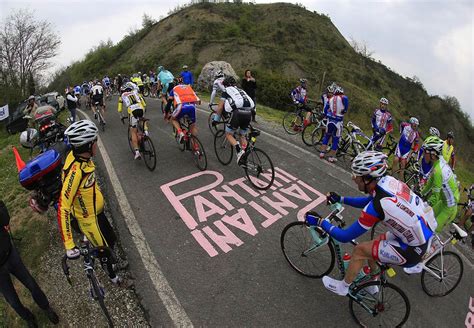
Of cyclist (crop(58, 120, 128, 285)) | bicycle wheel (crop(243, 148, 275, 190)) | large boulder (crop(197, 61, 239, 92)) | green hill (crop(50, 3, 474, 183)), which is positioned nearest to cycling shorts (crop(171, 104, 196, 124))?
bicycle wheel (crop(243, 148, 275, 190))

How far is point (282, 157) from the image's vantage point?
9188 millimetres

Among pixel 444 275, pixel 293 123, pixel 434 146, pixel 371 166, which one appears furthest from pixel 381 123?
pixel 371 166

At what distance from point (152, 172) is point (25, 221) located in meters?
3.01

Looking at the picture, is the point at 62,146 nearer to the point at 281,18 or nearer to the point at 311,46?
the point at 311,46

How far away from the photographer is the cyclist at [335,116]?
910 centimetres

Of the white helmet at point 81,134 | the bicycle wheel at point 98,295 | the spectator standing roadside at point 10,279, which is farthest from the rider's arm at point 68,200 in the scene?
the spectator standing roadside at point 10,279

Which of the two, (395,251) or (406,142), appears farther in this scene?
(406,142)

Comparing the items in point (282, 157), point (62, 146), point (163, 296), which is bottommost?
point (163, 296)

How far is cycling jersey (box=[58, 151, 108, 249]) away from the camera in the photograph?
3745 millimetres

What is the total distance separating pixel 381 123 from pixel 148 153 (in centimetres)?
775

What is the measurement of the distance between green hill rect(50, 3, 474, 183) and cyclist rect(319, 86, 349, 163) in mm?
25575

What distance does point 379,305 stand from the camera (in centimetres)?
416

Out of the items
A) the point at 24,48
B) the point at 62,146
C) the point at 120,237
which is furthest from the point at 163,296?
the point at 24,48

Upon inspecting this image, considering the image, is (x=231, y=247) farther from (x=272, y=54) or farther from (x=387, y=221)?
(x=272, y=54)
